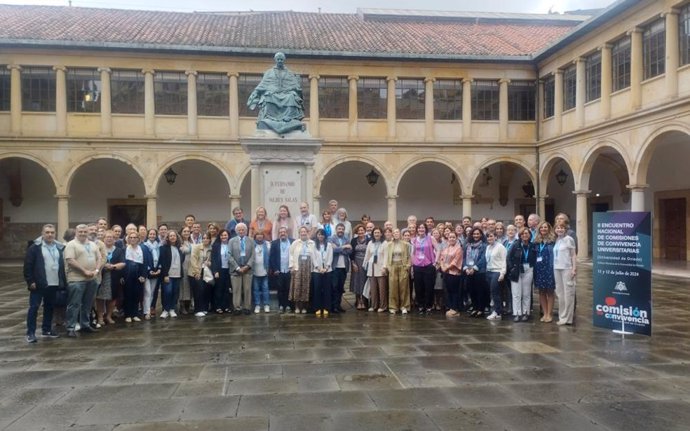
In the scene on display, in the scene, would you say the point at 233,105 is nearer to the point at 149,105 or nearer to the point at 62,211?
the point at 149,105

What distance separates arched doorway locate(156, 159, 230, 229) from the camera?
22984mm

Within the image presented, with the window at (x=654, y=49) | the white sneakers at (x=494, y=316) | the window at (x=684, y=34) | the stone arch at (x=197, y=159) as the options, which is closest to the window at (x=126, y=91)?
the stone arch at (x=197, y=159)

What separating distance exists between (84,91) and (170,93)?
122 inches

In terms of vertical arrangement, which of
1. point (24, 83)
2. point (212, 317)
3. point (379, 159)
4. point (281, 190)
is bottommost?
point (212, 317)

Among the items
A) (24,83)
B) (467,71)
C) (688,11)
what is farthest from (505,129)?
(24,83)

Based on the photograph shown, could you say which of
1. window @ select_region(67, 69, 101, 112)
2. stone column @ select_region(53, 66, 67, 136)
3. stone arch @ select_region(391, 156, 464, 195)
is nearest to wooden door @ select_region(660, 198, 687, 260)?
stone arch @ select_region(391, 156, 464, 195)

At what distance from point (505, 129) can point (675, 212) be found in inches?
270

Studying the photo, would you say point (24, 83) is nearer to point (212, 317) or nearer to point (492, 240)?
point (212, 317)

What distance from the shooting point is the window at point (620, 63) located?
1717 centimetres

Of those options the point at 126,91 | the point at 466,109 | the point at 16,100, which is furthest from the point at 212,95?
the point at 466,109

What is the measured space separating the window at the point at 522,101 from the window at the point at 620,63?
4675mm

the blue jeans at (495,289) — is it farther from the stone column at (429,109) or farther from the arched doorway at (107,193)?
the arched doorway at (107,193)

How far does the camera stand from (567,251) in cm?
767

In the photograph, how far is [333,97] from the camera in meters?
21.8
